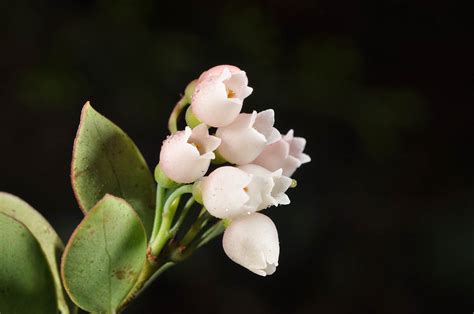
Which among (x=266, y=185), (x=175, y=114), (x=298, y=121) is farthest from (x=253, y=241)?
(x=298, y=121)

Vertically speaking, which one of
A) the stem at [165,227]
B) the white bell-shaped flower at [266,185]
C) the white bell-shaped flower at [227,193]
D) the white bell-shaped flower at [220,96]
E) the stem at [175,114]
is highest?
the white bell-shaped flower at [220,96]

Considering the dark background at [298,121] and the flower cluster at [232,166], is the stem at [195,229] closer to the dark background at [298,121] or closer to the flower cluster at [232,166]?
the flower cluster at [232,166]

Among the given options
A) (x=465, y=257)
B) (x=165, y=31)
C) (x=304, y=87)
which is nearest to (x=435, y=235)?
(x=465, y=257)

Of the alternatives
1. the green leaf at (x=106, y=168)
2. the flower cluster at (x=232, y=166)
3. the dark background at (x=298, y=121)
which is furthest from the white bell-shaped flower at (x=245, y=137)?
the dark background at (x=298, y=121)

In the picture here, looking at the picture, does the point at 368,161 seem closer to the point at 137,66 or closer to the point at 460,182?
the point at 460,182

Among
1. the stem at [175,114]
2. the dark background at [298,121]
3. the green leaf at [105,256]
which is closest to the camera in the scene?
the green leaf at [105,256]

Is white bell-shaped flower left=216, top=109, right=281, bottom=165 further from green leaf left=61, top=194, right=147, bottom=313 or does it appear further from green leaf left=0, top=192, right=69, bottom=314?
green leaf left=0, top=192, right=69, bottom=314

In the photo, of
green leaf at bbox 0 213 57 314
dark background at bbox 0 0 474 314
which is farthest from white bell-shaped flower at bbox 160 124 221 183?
dark background at bbox 0 0 474 314
